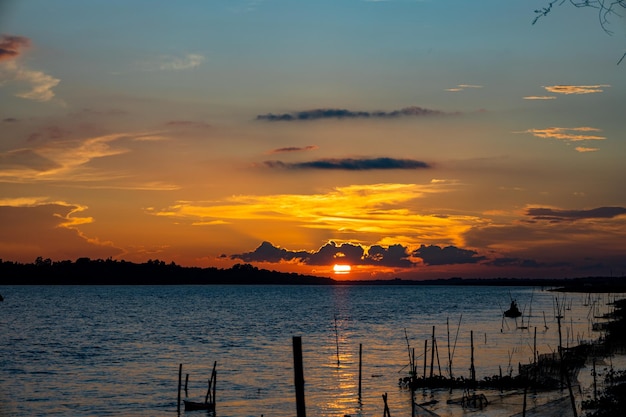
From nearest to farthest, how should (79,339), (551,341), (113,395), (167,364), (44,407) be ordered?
(44,407), (113,395), (167,364), (551,341), (79,339)

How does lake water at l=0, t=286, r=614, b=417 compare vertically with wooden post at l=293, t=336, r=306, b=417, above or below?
below

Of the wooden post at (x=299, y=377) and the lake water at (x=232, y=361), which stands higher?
the wooden post at (x=299, y=377)

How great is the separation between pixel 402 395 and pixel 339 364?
51.0ft

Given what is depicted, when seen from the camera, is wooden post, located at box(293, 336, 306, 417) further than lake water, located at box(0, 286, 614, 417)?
No

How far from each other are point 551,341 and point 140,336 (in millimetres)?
43451

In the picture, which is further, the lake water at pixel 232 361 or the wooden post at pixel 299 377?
the lake water at pixel 232 361

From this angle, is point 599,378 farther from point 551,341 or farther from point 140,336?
point 140,336

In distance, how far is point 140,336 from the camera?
276ft

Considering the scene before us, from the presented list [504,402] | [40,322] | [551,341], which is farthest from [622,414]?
[40,322]

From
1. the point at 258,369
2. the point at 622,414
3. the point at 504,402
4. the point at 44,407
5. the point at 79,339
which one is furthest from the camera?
the point at 79,339

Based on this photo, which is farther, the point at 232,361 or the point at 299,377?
the point at 232,361

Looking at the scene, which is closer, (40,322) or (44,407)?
(44,407)

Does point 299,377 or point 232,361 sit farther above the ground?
point 299,377

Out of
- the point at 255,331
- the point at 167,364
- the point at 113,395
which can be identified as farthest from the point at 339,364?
the point at 255,331
